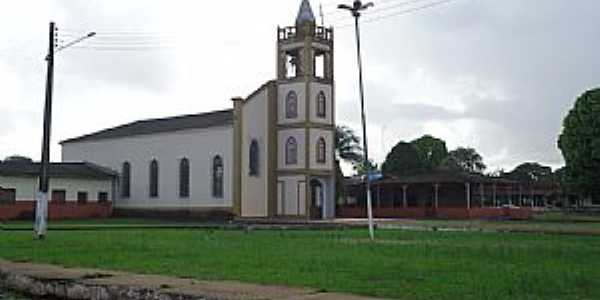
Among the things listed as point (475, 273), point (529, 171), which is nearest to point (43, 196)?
point (475, 273)

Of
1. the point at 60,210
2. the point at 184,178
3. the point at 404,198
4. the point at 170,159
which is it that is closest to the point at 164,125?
the point at 170,159

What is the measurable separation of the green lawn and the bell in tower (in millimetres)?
33929

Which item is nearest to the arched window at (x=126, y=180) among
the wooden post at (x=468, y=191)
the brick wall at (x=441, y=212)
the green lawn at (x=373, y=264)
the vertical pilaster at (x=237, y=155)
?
the vertical pilaster at (x=237, y=155)

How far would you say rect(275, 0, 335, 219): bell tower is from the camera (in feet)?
187

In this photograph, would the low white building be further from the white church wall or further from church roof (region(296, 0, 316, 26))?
church roof (region(296, 0, 316, 26))

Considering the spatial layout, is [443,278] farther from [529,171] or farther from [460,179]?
[529,171]

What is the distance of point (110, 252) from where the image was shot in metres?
20.6

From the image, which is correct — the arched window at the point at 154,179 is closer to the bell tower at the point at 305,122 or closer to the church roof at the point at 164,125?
the church roof at the point at 164,125

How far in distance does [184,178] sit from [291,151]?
27.4 ft

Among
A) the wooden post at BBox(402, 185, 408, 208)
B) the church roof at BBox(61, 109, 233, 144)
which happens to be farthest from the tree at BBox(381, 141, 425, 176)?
the church roof at BBox(61, 109, 233, 144)

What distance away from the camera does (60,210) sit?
197ft

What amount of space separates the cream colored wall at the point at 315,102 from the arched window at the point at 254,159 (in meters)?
4.35

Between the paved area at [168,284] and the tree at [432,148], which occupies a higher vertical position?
the tree at [432,148]

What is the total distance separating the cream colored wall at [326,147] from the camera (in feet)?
188
